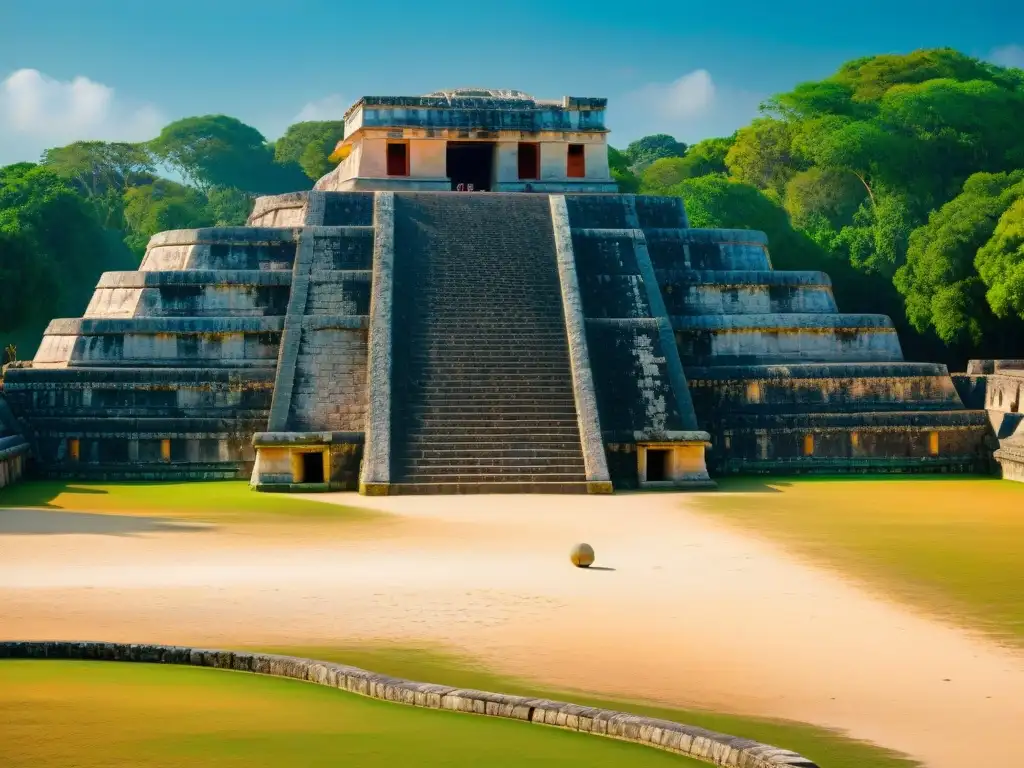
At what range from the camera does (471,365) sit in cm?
2086

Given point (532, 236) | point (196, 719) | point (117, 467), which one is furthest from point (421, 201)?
point (196, 719)

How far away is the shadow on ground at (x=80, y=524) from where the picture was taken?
14.7 metres

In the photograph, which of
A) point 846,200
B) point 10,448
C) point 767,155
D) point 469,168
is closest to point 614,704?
point 10,448

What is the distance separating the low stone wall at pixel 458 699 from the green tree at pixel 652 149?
69.9m

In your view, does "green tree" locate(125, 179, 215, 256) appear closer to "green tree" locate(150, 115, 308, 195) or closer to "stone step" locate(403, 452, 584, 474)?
"green tree" locate(150, 115, 308, 195)

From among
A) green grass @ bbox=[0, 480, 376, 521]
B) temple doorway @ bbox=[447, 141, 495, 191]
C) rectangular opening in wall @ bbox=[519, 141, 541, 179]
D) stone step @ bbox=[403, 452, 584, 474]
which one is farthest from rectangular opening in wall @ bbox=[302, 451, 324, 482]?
temple doorway @ bbox=[447, 141, 495, 191]

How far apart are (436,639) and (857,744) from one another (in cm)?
341

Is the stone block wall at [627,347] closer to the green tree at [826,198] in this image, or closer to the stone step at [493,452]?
the stone step at [493,452]

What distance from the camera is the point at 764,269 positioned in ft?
85.4

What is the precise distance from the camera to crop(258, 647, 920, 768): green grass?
22.8 feet

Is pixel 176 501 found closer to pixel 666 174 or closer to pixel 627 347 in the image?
pixel 627 347

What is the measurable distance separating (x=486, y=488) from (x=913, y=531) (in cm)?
558

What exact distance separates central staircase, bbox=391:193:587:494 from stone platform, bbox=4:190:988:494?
0.04 m

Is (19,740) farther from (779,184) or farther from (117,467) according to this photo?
(779,184)
